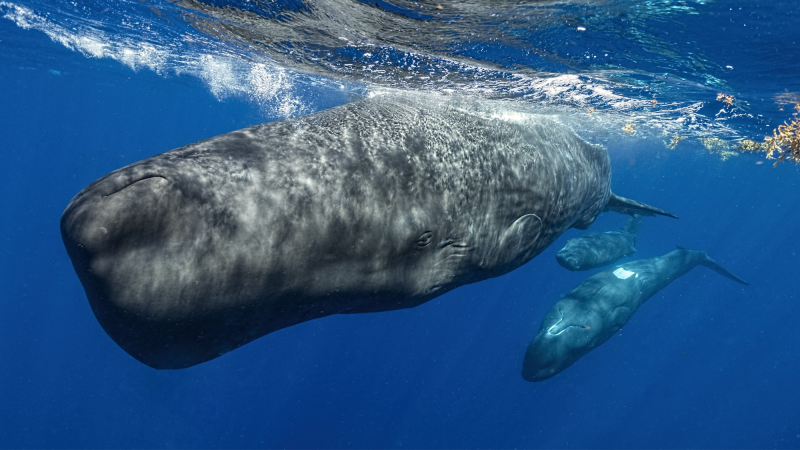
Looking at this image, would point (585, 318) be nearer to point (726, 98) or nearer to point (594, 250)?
point (594, 250)

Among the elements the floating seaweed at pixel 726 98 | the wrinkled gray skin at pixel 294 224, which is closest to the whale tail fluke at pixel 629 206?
the wrinkled gray skin at pixel 294 224

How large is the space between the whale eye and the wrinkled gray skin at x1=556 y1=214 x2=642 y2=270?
9007 mm

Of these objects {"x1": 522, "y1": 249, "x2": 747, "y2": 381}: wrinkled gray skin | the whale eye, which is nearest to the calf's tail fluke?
{"x1": 522, "y1": 249, "x2": 747, "y2": 381}: wrinkled gray skin

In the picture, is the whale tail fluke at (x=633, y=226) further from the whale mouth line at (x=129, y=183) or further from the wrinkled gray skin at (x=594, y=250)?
the whale mouth line at (x=129, y=183)

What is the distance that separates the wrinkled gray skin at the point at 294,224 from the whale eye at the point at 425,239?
1cm

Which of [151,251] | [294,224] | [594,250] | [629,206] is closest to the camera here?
[151,251]

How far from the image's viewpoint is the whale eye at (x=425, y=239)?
3211 mm

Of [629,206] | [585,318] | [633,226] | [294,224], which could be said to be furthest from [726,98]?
[294,224]

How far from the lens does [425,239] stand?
3258mm

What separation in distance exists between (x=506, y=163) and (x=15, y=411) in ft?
169

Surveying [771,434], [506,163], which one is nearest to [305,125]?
[506,163]

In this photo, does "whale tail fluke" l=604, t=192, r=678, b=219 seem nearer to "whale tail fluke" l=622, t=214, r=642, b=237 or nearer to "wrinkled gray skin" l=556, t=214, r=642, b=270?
"wrinkled gray skin" l=556, t=214, r=642, b=270

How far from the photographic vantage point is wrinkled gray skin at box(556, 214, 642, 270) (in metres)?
11.3

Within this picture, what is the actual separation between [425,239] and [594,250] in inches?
399
